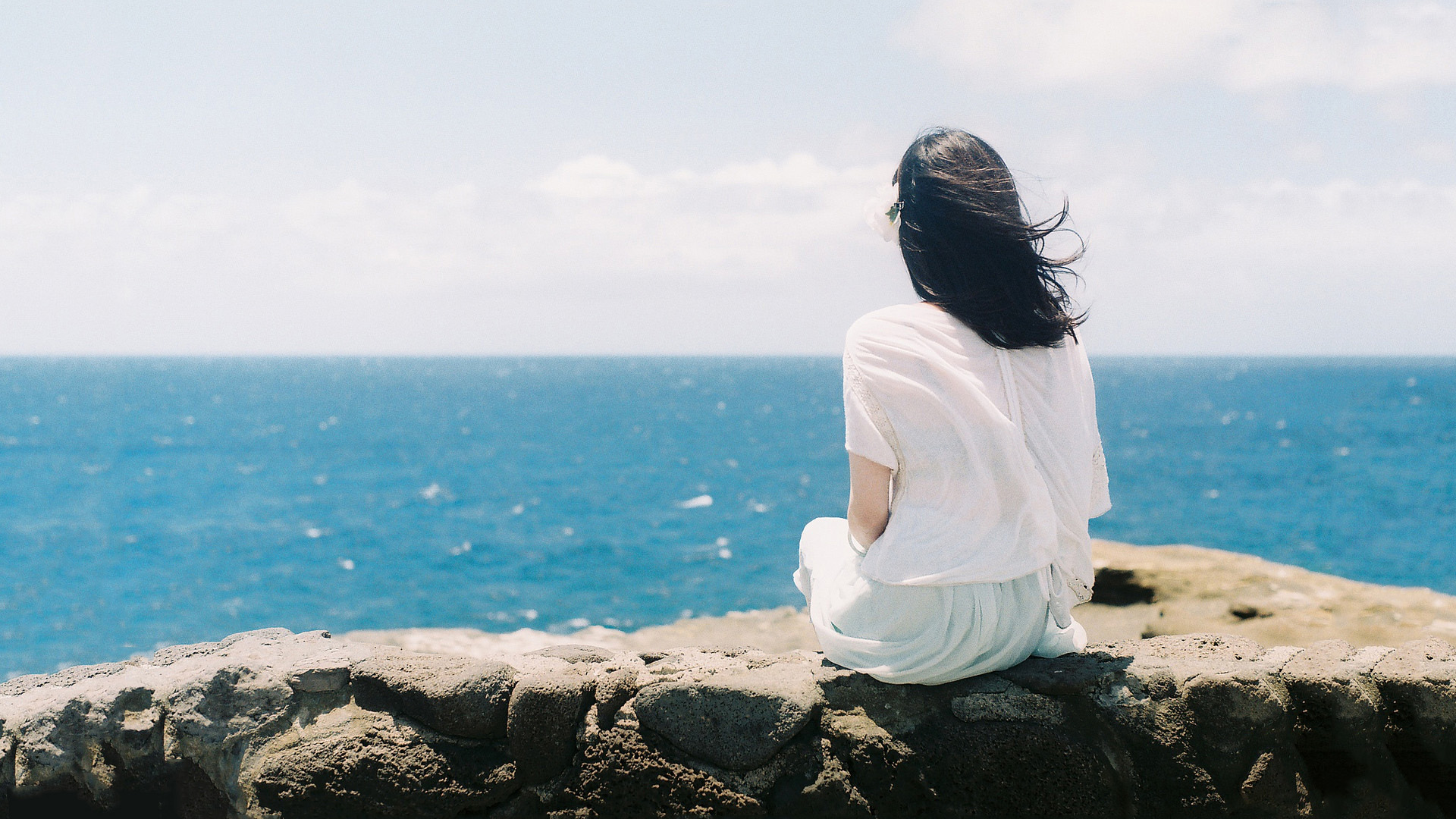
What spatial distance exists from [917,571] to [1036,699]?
565mm

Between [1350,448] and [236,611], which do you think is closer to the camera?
[236,611]

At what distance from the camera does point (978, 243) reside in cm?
253

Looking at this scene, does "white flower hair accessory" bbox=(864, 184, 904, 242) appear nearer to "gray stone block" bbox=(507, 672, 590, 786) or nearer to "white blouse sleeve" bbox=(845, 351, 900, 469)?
"white blouse sleeve" bbox=(845, 351, 900, 469)

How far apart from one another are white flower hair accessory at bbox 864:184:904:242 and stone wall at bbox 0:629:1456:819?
4.45ft

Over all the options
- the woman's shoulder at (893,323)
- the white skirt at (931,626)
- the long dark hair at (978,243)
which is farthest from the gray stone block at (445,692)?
the long dark hair at (978,243)

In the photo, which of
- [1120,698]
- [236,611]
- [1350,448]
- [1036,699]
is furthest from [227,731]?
[1350,448]

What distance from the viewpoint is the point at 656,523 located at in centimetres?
2578

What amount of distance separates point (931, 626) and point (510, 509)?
88.2 ft

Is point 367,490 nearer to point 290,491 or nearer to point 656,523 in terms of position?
point 290,491

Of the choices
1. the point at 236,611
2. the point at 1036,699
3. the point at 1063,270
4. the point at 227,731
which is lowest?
the point at 236,611

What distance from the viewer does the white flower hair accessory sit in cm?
268

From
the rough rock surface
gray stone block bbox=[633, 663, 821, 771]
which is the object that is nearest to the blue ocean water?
the rough rock surface

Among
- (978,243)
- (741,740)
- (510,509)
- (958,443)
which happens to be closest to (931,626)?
(958,443)

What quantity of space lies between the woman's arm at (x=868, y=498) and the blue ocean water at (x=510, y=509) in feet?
46.8
